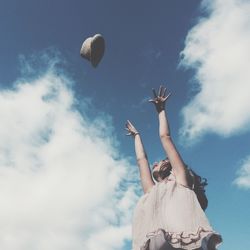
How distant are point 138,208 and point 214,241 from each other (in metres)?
Result: 0.90

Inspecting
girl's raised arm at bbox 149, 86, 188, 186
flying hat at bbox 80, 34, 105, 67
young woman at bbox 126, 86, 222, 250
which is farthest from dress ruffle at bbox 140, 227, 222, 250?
flying hat at bbox 80, 34, 105, 67

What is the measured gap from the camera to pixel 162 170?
4.67 metres

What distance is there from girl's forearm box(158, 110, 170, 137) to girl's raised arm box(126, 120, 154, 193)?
0.58 meters

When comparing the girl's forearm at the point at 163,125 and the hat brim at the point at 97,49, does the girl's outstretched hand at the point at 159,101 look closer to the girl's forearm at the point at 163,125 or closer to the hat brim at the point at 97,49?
the girl's forearm at the point at 163,125

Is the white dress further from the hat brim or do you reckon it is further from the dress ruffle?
the hat brim

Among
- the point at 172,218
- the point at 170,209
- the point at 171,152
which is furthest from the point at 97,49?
the point at 172,218

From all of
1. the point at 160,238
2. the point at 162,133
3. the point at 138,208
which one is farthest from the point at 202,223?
the point at 162,133

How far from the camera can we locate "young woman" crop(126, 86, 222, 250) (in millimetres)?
3709

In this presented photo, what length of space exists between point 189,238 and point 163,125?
1.40m

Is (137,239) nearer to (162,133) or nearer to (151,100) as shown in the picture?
(162,133)

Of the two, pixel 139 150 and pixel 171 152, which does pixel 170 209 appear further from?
pixel 139 150

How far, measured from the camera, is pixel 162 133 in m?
4.50

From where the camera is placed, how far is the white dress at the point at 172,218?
3.70 metres

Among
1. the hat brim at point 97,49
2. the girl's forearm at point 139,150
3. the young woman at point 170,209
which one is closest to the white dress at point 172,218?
the young woman at point 170,209
